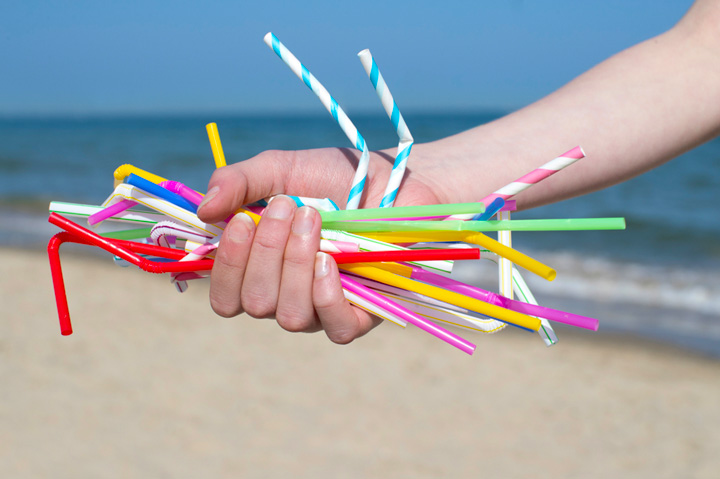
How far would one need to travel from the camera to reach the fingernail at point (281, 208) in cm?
98

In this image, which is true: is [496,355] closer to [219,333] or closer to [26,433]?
[219,333]

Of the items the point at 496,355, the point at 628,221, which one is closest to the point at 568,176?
the point at 496,355

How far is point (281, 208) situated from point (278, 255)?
84mm

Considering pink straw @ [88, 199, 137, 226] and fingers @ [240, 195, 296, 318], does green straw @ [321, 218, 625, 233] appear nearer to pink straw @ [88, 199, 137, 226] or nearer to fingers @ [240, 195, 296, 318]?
fingers @ [240, 195, 296, 318]

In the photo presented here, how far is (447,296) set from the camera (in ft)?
3.11

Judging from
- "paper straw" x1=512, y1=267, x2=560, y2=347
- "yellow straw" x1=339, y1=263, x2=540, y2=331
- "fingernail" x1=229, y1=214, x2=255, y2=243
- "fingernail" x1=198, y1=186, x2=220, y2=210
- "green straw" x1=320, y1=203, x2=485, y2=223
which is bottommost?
"paper straw" x1=512, y1=267, x2=560, y2=347

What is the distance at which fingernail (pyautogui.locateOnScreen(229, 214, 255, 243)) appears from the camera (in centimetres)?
99

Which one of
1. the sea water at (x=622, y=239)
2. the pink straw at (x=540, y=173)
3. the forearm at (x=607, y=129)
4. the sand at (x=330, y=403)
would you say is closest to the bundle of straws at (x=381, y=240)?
the pink straw at (x=540, y=173)

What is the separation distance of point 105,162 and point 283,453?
11.6 m

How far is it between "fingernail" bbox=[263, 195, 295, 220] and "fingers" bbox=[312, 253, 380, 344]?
0.29 feet

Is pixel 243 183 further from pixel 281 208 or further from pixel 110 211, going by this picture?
pixel 110 211

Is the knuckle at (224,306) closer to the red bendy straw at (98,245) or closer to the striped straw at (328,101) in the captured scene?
the red bendy straw at (98,245)

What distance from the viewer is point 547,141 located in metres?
1.30

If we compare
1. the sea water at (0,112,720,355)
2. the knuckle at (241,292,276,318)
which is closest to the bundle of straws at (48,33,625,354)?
the knuckle at (241,292,276,318)
